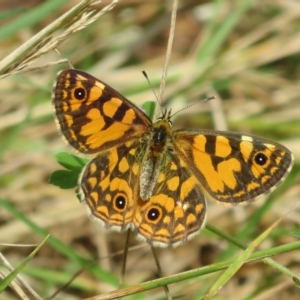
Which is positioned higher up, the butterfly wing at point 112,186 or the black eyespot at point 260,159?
the butterfly wing at point 112,186

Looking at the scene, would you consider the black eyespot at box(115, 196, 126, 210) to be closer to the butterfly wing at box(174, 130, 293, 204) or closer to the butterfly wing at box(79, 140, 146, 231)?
the butterfly wing at box(79, 140, 146, 231)

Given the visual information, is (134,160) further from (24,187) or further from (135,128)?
(24,187)

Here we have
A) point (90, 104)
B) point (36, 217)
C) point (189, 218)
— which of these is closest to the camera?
point (189, 218)

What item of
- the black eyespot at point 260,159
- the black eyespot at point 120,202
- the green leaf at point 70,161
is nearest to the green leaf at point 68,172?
the green leaf at point 70,161

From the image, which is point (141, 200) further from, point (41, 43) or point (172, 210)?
point (41, 43)

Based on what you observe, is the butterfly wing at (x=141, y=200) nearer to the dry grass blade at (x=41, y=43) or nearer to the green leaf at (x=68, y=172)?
the green leaf at (x=68, y=172)

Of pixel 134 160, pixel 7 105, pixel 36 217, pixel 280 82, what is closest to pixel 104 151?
pixel 134 160

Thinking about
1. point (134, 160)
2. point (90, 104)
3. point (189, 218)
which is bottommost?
point (189, 218)
